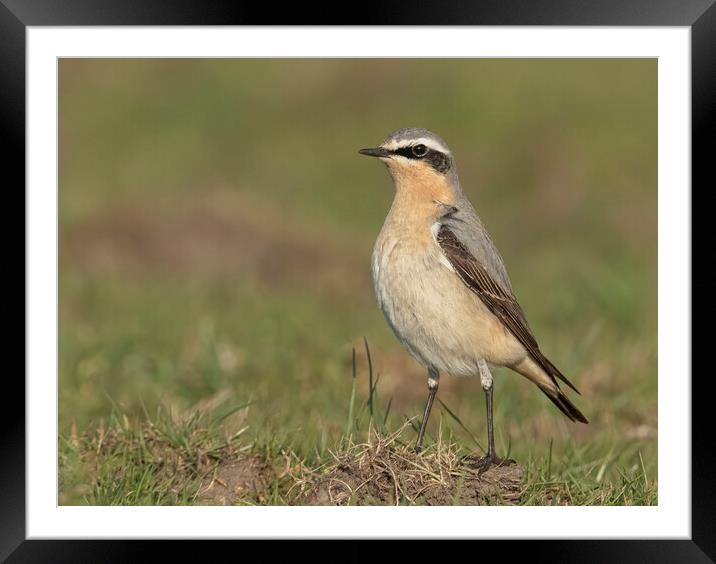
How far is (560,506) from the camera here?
6746 mm

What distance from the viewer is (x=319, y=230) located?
16.3 meters

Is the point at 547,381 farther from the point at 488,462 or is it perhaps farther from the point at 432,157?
the point at 432,157

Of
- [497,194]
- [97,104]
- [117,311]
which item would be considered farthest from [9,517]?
[97,104]

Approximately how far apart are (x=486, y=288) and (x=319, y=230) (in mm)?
8990

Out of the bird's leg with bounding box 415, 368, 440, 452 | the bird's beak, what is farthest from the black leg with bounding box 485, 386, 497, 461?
the bird's beak

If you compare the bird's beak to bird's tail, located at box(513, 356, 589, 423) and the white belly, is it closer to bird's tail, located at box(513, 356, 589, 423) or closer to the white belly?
the white belly

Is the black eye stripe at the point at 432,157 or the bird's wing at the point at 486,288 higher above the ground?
the black eye stripe at the point at 432,157

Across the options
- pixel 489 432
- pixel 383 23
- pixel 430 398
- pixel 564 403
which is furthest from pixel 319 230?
pixel 383 23

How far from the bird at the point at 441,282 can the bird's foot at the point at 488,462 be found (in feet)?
0.03

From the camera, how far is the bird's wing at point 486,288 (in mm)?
7402

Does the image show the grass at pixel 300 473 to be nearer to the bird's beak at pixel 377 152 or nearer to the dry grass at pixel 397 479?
the dry grass at pixel 397 479

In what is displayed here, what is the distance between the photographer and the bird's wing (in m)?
7.40

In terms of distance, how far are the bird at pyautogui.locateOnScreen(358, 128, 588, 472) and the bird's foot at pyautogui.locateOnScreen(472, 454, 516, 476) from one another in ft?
0.03

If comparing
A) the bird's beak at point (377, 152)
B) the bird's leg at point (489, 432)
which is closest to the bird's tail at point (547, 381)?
the bird's leg at point (489, 432)
